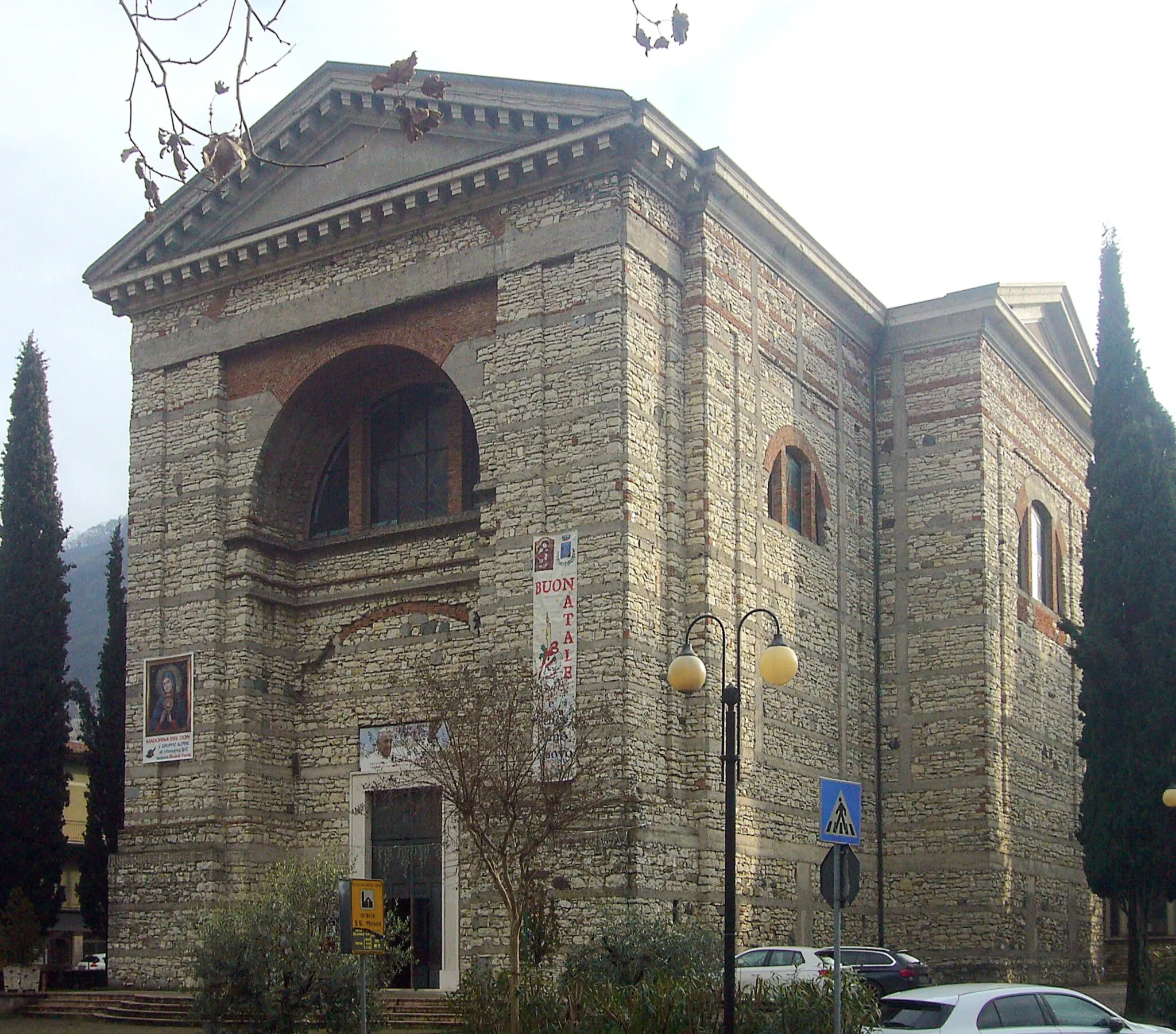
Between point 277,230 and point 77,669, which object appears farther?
point 77,669

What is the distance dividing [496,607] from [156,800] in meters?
7.67

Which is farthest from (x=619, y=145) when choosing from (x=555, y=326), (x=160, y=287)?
(x=160, y=287)

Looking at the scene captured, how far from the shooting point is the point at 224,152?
709 centimetres

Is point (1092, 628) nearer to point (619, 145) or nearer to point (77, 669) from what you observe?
point (619, 145)

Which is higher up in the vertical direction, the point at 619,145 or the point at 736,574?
the point at 619,145

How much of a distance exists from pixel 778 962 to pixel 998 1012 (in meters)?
8.18

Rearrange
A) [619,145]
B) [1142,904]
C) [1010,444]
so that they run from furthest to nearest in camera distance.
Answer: [1010,444] < [1142,904] < [619,145]

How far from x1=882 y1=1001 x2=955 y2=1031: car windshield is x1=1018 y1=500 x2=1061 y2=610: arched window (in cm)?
1937

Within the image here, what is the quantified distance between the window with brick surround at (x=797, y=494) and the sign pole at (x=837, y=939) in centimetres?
1382

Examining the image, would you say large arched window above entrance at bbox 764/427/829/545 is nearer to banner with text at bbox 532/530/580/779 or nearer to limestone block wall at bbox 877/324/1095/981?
limestone block wall at bbox 877/324/1095/981

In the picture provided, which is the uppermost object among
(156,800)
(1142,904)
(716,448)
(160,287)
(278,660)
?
(160,287)

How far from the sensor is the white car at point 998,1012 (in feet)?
46.9

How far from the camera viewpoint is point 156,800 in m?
27.7

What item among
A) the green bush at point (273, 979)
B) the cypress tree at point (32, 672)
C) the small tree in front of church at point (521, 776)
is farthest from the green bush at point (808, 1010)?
the cypress tree at point (32, 672)
